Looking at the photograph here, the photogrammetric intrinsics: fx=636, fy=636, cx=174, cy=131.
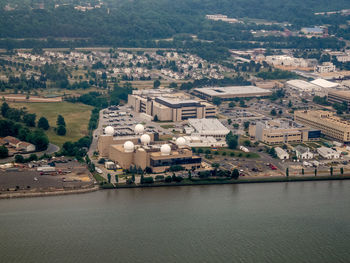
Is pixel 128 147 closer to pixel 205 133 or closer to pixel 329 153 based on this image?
pixel 205 133

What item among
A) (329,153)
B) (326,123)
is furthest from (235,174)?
(326,123)

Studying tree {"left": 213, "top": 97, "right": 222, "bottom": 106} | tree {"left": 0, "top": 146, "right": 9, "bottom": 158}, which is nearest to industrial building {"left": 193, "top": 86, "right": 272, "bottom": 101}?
tree {"left": 213, "top": 97, "right": 222, "bottom": 106}

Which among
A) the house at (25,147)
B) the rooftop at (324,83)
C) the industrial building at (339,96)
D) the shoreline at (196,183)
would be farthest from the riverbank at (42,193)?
the rooftop at (324,83)

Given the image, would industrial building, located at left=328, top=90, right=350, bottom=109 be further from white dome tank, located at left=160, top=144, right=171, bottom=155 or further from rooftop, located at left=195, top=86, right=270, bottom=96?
→ white dome tank, located at left=160, top=144, right=171, bottom=155

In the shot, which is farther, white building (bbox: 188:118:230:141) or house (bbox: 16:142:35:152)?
white building (bbox: 188:118:230:141)

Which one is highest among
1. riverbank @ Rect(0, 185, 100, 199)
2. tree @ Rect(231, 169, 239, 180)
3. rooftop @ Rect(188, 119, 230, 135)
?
rooftop @ Rect(188, 119, 230, 135)
